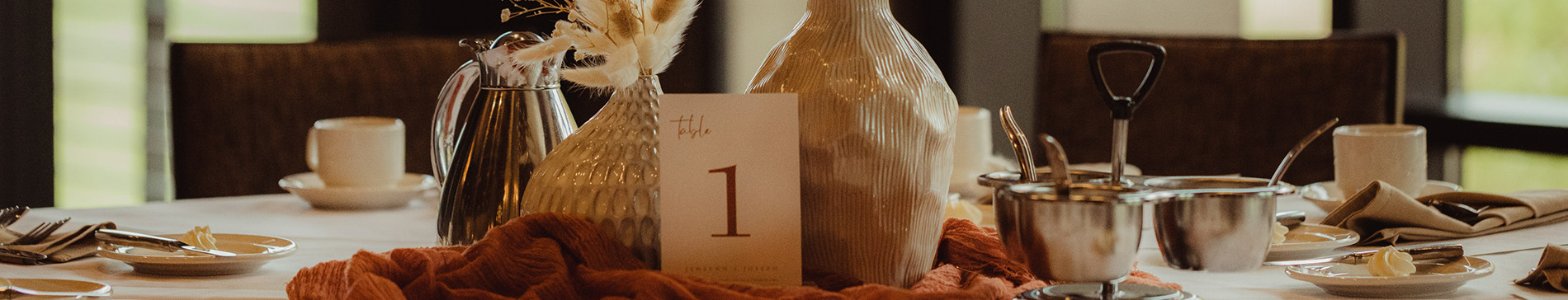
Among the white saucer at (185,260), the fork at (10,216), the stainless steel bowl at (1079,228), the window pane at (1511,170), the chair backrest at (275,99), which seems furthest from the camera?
the window pane at (1511,170)

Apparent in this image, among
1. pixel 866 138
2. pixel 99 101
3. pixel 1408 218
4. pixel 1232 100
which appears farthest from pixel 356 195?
pixel 99 101

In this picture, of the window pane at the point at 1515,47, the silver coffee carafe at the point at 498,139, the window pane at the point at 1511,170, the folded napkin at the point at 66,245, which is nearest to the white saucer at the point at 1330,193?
the silver coffee carafe at the point at 498,139

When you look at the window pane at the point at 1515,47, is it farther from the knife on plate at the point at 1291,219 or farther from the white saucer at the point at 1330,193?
the knife on plate at the point at 1291,219

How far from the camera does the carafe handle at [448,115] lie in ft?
3.02

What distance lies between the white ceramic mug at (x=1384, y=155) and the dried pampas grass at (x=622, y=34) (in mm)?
757

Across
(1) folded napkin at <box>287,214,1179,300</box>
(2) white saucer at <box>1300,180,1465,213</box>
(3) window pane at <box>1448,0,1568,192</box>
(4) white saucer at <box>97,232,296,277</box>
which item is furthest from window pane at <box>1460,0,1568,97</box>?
(4) white saucer at <box>97,232,296,277</box>

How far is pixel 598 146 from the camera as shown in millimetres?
731

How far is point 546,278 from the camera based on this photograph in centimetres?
68

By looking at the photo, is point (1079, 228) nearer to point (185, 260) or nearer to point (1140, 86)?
point (1140, 86)

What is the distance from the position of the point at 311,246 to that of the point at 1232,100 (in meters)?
1.32

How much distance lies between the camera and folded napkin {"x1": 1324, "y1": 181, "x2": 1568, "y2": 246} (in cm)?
99

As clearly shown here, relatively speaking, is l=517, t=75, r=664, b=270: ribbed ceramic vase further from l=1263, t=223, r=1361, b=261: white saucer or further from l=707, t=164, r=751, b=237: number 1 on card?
l=1263, t=223, r=1361, b=261: white saucer

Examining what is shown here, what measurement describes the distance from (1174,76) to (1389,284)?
1135mm

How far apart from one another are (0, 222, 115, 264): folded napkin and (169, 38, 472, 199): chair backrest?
75 centimetres
